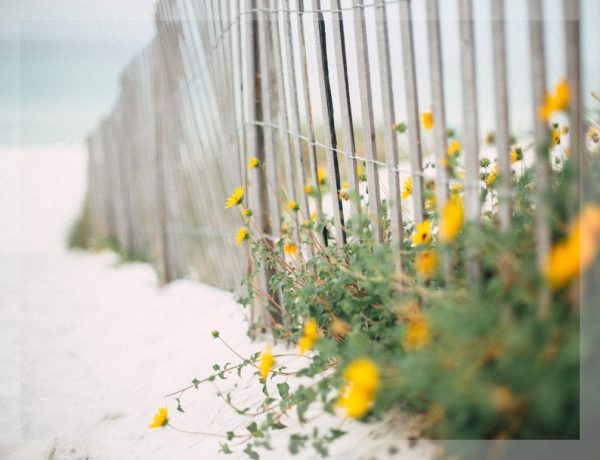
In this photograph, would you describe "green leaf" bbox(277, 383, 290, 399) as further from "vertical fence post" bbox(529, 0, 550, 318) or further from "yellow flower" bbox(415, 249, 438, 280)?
"vertical fence post" bbox(529, 0, 550, 318)

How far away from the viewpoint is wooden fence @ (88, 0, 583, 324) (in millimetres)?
1255

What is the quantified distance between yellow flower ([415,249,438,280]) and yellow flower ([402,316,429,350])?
4.4 inches

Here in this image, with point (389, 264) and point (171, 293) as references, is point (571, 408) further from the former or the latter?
point (171, 293)

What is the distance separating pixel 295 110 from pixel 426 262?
3.43 feet

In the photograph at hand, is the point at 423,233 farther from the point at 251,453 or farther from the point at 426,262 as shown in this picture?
the point at 251,453

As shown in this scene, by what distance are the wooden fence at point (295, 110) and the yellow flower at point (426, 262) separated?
11 cm

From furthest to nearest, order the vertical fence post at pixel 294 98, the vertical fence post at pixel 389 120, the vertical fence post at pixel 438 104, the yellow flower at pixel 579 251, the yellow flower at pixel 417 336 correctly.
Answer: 1. the vertical fence post at pixel 294 98
2. the vertical fence post at pixel 389 120
3. the vertical fence post at pixel 438 104
4. the yellow flower at pixel 417 336
5. the yellow flower at pixel 579 251

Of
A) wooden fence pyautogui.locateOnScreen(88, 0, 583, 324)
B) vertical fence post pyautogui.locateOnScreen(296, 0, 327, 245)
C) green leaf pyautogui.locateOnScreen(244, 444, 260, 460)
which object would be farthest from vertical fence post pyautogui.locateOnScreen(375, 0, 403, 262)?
green leaf pyautogui.locateOnScreen(244, 444, 260, 460)

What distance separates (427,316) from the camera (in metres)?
1.02

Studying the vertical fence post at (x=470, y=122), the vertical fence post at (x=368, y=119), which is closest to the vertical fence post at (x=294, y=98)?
the vertical fence post at (x=368, y=119)

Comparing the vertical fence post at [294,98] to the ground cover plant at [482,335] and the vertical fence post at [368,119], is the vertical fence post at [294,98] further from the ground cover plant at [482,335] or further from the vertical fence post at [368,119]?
the ground cover plant at [482,335]

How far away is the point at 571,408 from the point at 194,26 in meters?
2.72

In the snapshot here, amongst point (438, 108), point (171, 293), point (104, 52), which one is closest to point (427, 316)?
point (438, 108)

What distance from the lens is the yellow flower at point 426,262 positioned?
1.19m
